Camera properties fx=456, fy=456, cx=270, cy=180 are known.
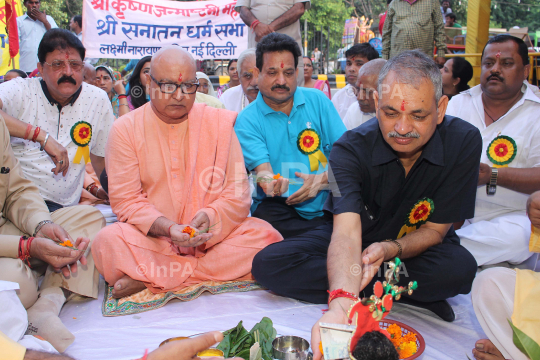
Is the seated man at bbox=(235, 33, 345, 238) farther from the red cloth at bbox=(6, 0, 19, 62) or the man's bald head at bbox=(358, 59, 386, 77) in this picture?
the red cloth at bbox=(6, 0, 19, 62)

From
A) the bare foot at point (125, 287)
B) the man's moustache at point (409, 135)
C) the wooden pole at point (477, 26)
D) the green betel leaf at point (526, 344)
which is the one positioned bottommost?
the bare foot at point (125, 287)

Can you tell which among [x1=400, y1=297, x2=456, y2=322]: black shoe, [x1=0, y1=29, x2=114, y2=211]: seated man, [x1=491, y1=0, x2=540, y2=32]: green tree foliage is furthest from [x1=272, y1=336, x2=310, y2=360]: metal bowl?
[x1=491, y1=0, x2=540, y2=32]: green tree foliage

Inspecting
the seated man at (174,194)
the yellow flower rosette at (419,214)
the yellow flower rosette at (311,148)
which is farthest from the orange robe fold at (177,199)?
the yellow flower rosette at (419,214)

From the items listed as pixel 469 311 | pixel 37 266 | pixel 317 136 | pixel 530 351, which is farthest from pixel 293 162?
pixel 530 351

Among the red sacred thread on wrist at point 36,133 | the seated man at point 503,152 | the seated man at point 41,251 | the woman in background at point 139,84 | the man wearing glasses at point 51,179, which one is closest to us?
the seated man at point 41,251

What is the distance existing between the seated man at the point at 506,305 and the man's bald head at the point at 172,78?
224cm

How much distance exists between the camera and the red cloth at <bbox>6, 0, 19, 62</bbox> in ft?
20.7

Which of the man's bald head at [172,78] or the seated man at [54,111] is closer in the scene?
the man's bald head at [172,78]

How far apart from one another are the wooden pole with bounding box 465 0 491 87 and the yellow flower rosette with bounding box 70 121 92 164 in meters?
6.58

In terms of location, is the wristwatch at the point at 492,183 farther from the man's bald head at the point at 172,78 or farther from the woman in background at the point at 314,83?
the woman in background at the point at 314,83

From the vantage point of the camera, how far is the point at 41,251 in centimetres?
273

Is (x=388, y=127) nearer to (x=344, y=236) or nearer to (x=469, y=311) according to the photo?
(x=344, y=236)

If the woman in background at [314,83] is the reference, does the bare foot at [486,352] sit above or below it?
below

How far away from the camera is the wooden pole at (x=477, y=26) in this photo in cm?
757
